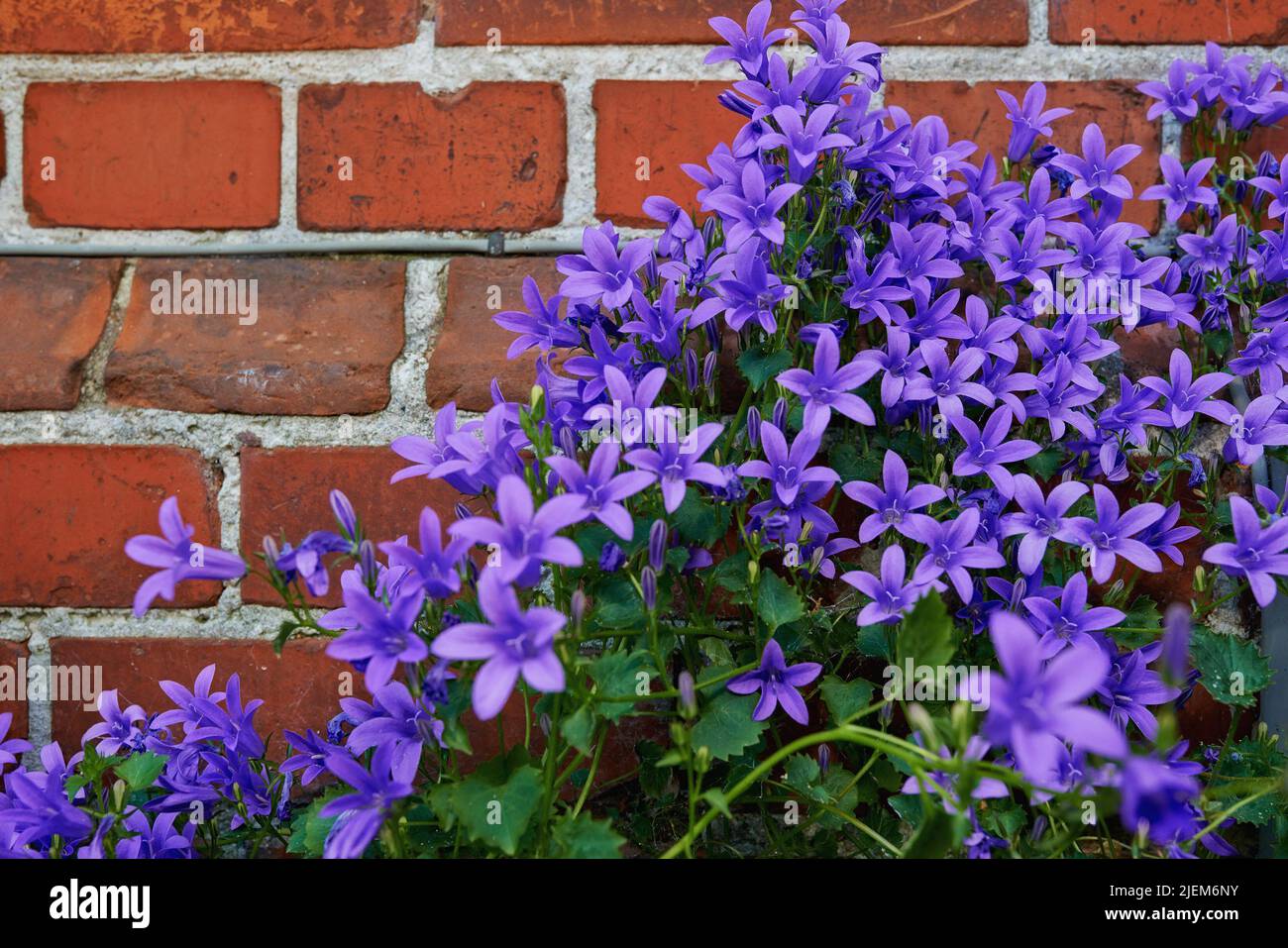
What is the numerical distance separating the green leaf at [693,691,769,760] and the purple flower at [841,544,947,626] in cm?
9

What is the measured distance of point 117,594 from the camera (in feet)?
2.82

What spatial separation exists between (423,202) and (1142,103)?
0.62 metres

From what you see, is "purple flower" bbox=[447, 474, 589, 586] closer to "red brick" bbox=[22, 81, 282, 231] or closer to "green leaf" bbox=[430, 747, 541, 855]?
"green leaf" bbox=[430, 747, 541, 855]

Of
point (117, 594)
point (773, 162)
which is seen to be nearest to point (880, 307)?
point (773, 162)

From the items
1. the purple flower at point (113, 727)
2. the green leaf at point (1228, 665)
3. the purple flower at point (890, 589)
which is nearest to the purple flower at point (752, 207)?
the purple flower at point (890, 589)

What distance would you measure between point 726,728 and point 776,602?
8cm

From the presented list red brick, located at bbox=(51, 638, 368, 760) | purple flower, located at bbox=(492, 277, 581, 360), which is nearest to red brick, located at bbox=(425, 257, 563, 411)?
purple flower, located at bbox=(492, 277, 581, 360)

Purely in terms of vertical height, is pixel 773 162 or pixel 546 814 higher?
pixel 773 162

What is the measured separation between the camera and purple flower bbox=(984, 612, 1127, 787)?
1.13 ft

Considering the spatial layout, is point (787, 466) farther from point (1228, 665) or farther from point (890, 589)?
point (1228, 665)

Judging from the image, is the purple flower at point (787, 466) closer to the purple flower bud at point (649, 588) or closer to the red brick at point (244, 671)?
the purple flower bud at point (649, 588)

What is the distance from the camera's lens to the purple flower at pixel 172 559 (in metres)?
0.51
